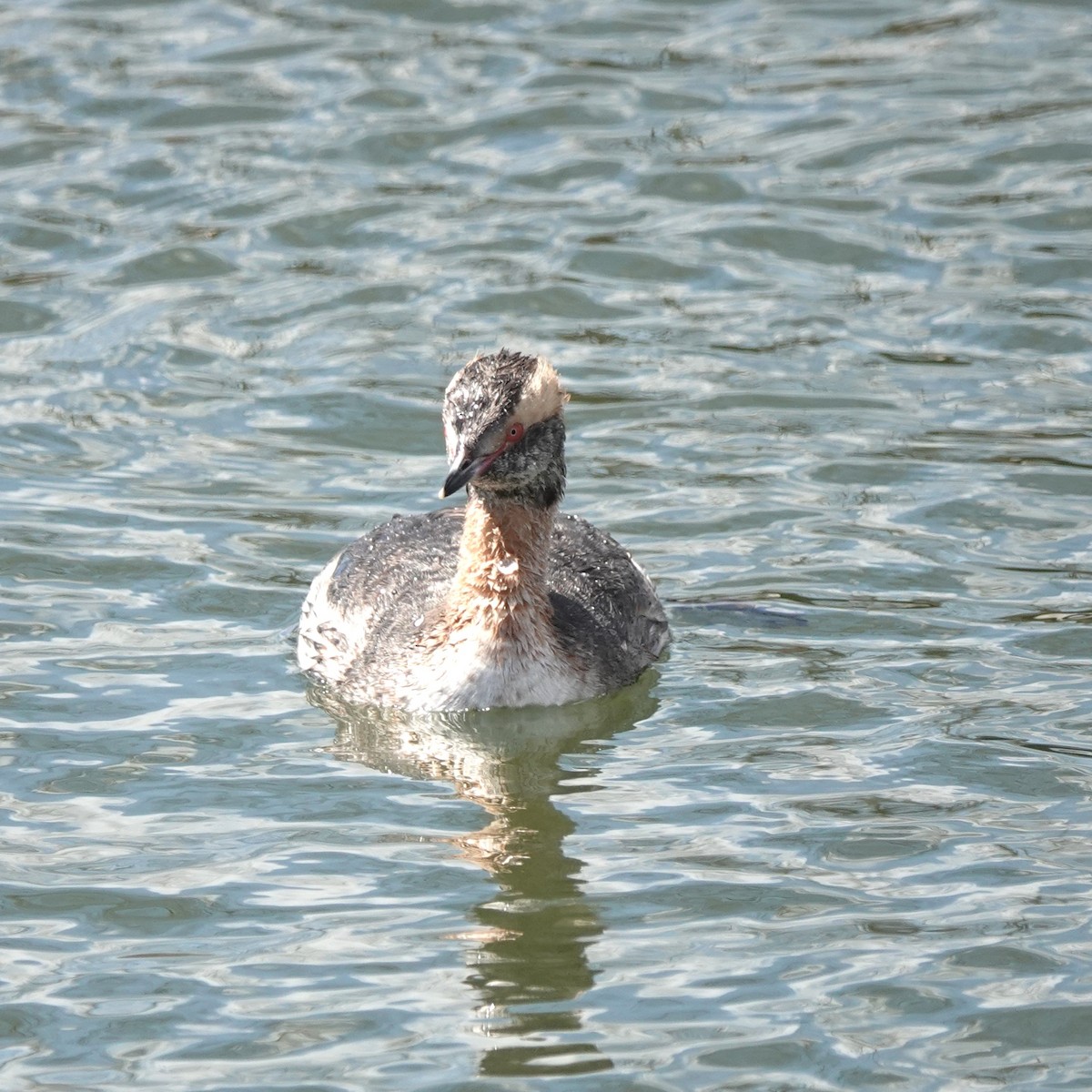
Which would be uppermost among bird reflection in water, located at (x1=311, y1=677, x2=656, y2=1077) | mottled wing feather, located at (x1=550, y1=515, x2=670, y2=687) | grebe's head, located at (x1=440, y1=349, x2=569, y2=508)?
grebe's head, located at (x1=440, y1=349, x2=569, y2=508)

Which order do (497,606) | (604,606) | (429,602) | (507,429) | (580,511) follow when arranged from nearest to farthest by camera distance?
(507,429) → (497,606) → (604,606) → (429,602) → (580,511)

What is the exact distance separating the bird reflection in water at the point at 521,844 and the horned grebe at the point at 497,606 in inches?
4.9

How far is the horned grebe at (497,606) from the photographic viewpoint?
10320 millimetres

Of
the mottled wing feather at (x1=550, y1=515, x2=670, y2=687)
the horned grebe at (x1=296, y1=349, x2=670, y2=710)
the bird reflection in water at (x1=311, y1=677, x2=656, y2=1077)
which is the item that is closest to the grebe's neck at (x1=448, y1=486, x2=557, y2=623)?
the horned grebe at (x1=296, y1=349, x2=670, y2=710)

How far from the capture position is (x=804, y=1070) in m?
7.45

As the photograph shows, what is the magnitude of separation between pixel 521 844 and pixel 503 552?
1.96 meters

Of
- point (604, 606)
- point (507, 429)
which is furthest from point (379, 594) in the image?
point (507, 429)

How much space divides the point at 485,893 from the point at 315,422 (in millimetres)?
5812

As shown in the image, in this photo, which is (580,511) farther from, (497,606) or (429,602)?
(497,606)

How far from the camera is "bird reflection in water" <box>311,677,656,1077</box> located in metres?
7.70

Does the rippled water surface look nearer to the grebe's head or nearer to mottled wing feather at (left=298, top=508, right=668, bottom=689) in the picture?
mottled wing feather at (left=298, top=508, right=668, bottom=689)

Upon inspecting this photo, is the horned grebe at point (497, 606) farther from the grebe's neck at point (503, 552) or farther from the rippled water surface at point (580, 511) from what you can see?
the rippled water surface at point (580, 511)

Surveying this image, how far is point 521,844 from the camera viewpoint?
9258 millimetres

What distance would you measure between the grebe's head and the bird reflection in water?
112 centimetres
